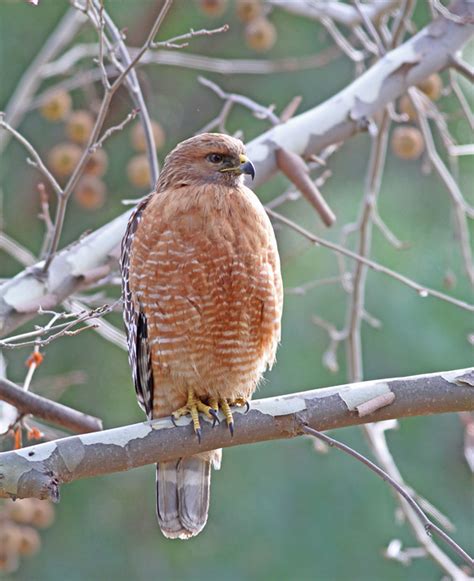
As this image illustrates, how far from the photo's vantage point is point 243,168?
9.87 feet

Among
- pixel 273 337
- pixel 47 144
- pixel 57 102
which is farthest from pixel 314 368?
pixel 273 337

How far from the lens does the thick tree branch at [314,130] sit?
3160 mm

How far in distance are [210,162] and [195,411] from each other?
0.77m

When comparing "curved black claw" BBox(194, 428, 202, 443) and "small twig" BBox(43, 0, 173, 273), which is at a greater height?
"small twig" BBox(43, 0, 173, 273)

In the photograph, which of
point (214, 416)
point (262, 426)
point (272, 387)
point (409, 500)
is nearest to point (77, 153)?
point (214, 416)

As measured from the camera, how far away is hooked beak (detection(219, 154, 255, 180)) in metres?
2.99

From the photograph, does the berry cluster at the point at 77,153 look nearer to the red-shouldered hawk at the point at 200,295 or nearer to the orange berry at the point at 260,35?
the orange berry at the point at 260,35

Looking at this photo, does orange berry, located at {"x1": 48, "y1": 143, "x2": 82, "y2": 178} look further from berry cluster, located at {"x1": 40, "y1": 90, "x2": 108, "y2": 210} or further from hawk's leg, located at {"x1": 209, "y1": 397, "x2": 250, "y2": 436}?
hawk's leg, located at {"x1": 209, "y1": 397, "x2": 250, "y2": 436}

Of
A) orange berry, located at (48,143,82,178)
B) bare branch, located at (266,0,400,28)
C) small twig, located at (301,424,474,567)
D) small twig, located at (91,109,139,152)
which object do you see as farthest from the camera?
orange berry, located at (48,143,82,178)

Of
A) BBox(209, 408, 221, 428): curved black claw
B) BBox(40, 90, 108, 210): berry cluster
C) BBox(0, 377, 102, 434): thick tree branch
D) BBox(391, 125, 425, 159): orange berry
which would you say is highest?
BBox(40, 90, 108, 210): berry cluster

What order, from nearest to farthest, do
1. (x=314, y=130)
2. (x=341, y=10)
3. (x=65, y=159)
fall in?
(x=314, y=130) → (x=341, y=10) → (x=65, y=159)

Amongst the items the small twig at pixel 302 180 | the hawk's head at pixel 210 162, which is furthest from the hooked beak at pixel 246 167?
→ the small twig at pixel 302 180

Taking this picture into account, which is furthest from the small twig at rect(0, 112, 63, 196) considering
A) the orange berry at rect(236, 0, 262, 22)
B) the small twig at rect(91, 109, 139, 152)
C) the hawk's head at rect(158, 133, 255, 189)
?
the orange berry at rect(236, 0, 262, 22)

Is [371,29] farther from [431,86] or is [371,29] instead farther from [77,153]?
[77,153]
